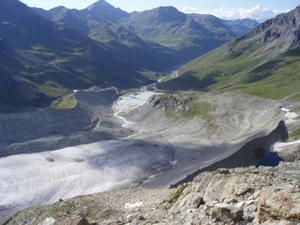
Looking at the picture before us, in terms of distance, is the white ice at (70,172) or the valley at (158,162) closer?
the valley at (158,162)

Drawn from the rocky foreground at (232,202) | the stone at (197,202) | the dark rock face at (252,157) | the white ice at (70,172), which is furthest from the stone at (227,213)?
the white ice at (70,172)

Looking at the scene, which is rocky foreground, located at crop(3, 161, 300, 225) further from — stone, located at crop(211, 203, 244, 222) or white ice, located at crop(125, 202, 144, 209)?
white ice, located at crop(125, 202, 144, 209)

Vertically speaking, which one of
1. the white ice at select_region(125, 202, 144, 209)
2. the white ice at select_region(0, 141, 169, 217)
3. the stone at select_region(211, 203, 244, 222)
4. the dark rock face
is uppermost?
the stone at select_region(211, 203, 244, 222)

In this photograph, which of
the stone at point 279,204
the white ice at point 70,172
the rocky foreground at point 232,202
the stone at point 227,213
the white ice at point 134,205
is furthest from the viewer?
the white ice at point 70,172

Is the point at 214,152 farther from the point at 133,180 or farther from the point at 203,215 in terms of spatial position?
the point at 203,215

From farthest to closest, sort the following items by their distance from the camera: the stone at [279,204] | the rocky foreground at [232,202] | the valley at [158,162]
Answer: the valley at [158,162], the rocky foreground at [232,202], the stone at [279,204]

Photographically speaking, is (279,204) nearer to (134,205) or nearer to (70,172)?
(134,205)

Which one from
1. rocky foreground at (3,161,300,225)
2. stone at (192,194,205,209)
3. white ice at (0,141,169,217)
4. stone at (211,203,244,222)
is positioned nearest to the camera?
rocky foreground at (3,161,300,225)

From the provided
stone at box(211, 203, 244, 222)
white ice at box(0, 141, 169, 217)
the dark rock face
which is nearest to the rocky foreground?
stone at box(211, 203, 244, 222)

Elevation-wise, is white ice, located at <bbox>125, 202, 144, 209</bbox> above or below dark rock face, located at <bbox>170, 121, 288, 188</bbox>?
above

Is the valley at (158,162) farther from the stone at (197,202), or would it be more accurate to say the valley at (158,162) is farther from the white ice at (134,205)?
the white ice at (134,205)

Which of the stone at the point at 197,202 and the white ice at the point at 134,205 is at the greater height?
the stone at the point at 197,202

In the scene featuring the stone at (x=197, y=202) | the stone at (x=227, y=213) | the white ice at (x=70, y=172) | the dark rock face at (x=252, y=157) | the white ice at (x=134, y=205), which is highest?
the stone at (x=227, y=213)

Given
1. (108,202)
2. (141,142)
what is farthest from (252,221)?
(141,142)
